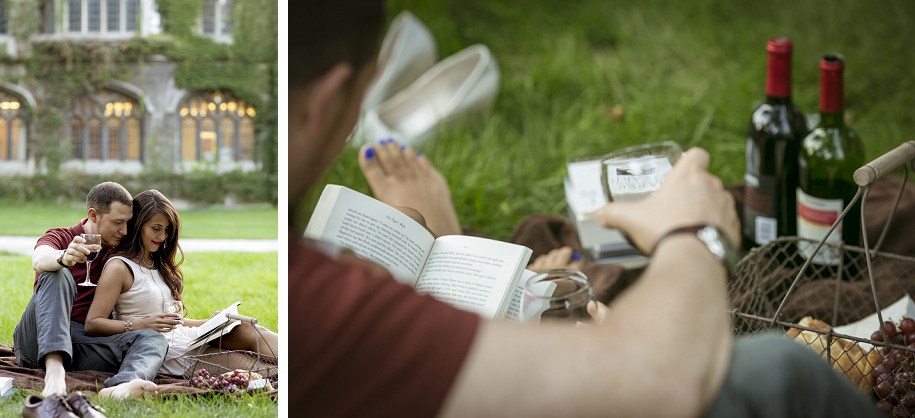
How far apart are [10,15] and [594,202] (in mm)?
1165

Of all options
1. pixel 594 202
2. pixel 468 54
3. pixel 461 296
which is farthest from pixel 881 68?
pixel 461 296

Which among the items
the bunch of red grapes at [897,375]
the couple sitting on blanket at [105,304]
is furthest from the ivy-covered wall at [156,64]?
the bunch of red grapes at [897,375]

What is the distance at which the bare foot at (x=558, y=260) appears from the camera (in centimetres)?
175

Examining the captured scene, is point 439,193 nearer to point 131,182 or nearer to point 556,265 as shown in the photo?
point 556,265

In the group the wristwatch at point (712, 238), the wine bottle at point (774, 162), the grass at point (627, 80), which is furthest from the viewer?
the grass at point (627, 80)

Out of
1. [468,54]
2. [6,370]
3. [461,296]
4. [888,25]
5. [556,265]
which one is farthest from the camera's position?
[888,25]

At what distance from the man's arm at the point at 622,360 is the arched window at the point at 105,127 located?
640mm

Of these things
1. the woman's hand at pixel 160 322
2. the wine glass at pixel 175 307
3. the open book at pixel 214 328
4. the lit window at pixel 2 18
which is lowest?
the open book at pixel 214 328

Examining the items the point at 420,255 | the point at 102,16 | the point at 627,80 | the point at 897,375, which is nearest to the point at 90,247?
the point at 102,16

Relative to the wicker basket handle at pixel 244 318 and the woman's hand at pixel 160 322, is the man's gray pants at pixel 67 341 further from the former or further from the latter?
the wicker basket handle at pixel 244 318

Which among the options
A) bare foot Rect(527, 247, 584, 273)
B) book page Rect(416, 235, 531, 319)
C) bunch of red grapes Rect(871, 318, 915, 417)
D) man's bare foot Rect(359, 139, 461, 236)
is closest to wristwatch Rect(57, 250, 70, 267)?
book page Rect(416, 235, 531, 319)

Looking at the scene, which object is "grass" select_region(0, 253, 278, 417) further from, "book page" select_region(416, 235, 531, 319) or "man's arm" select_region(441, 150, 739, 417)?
"man's arm" select_region(441, 150, 739, 417)

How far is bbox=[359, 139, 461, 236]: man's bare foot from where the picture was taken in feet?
5.60

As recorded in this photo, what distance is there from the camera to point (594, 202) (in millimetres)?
1796
